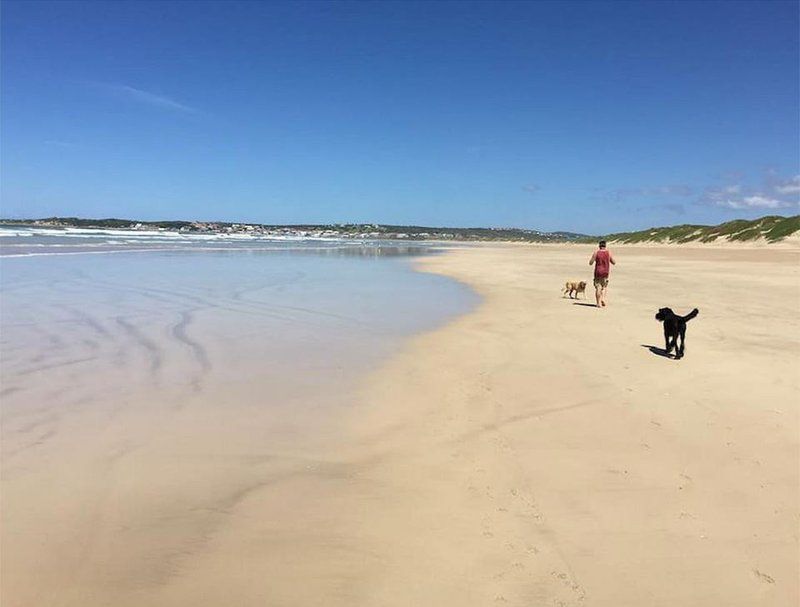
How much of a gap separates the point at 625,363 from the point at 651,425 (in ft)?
8.68

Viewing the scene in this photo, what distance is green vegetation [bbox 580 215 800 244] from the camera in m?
42.4

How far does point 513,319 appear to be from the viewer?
477 inches

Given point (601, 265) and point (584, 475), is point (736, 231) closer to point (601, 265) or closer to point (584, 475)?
point (601, 265)

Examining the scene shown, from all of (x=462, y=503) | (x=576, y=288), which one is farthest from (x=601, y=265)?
(x=462, y=503)

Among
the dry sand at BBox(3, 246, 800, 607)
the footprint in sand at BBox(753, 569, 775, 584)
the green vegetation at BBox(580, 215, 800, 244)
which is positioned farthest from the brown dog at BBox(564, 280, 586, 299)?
the green vegetation at BBox(580, 215, 800, 244)

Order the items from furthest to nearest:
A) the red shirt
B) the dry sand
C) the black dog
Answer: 1. the red shirt
2. the black dog
3. the dry sand

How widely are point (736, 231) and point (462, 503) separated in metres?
56.7

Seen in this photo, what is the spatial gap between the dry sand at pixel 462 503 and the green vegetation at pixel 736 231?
44.6m

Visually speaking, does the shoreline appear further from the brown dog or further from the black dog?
the brown dog

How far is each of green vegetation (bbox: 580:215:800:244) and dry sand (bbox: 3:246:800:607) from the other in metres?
44.6

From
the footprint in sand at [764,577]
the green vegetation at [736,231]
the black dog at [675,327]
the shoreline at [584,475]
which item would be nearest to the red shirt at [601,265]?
the shoreline at [584,475]

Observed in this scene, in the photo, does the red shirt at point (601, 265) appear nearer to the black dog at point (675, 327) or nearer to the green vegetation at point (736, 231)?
the black dog at point (675, 327)

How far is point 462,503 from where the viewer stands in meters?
4.02

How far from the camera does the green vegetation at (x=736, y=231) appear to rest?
139 feet
